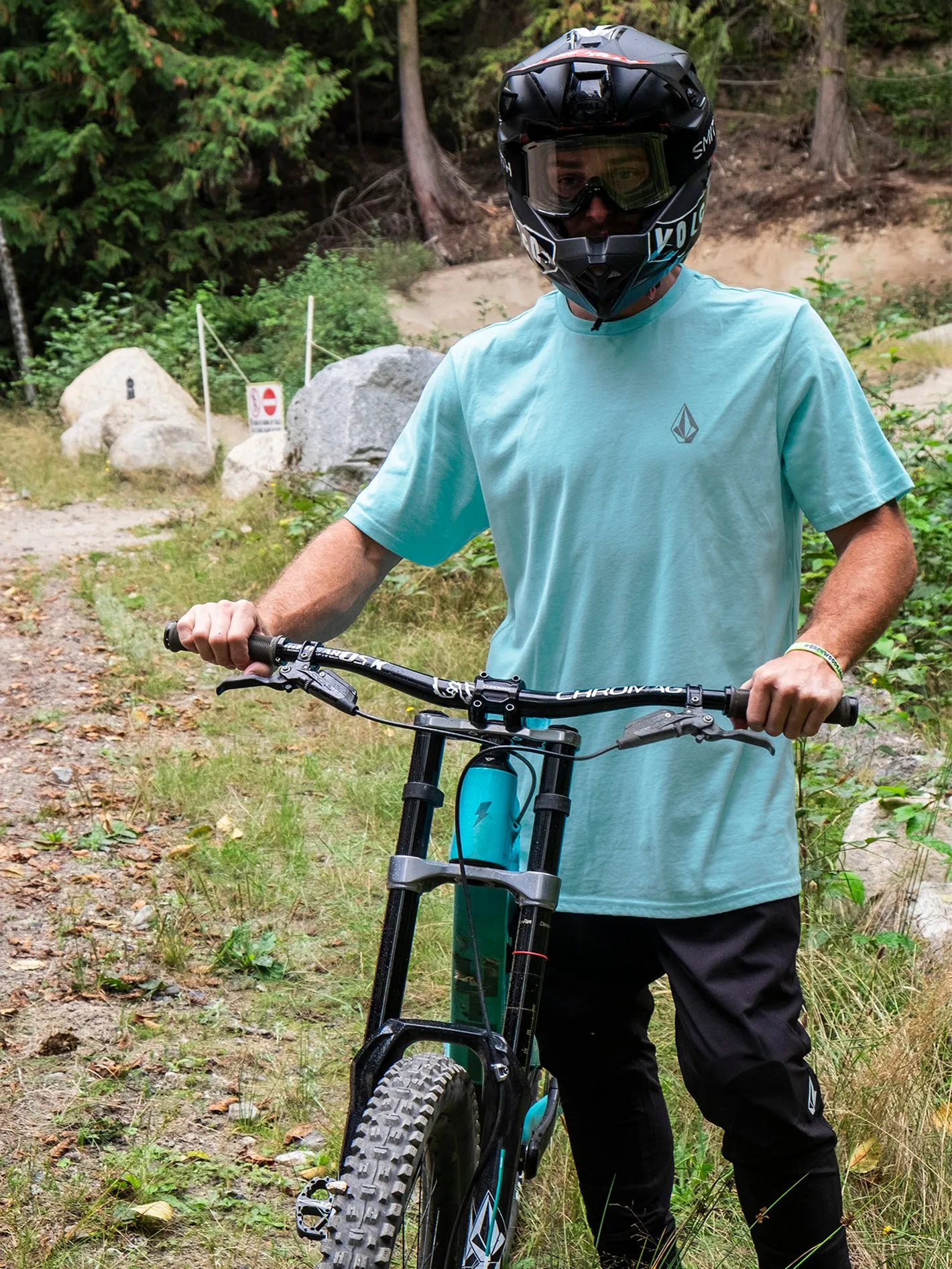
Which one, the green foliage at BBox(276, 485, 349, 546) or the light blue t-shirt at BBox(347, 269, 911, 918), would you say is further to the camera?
the green foliage at BBox(276, 485, 349, 546)

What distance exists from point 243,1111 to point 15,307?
72.2 ft

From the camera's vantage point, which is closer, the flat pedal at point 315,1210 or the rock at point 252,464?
the flat pedal at point 315,1210

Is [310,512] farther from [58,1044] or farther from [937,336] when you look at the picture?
[937,336]

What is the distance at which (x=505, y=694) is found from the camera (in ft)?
6.59

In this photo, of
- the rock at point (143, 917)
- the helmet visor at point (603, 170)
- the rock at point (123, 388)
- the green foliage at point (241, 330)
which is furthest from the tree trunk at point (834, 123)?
the helmet visor at point (603, 170)

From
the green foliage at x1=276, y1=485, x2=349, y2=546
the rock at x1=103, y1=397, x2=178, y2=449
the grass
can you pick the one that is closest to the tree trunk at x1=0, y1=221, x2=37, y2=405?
the rock at x1=103, y1=397, x2=178, y2=449

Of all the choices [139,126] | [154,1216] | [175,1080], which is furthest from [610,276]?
[139,126]

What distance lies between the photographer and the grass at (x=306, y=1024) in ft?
9.93

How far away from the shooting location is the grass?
303 centimetres

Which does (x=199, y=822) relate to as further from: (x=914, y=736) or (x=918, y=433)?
(x=918, y=433)

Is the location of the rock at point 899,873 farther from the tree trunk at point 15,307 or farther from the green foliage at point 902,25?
the green foliage at point 902,25

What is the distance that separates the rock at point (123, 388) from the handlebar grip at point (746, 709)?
51.7 ft

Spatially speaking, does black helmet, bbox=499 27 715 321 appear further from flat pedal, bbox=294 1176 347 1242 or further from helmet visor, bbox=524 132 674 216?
flat pedal, bbox=294 1176 347 1242

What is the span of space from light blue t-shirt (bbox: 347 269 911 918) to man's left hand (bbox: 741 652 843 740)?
39cm
